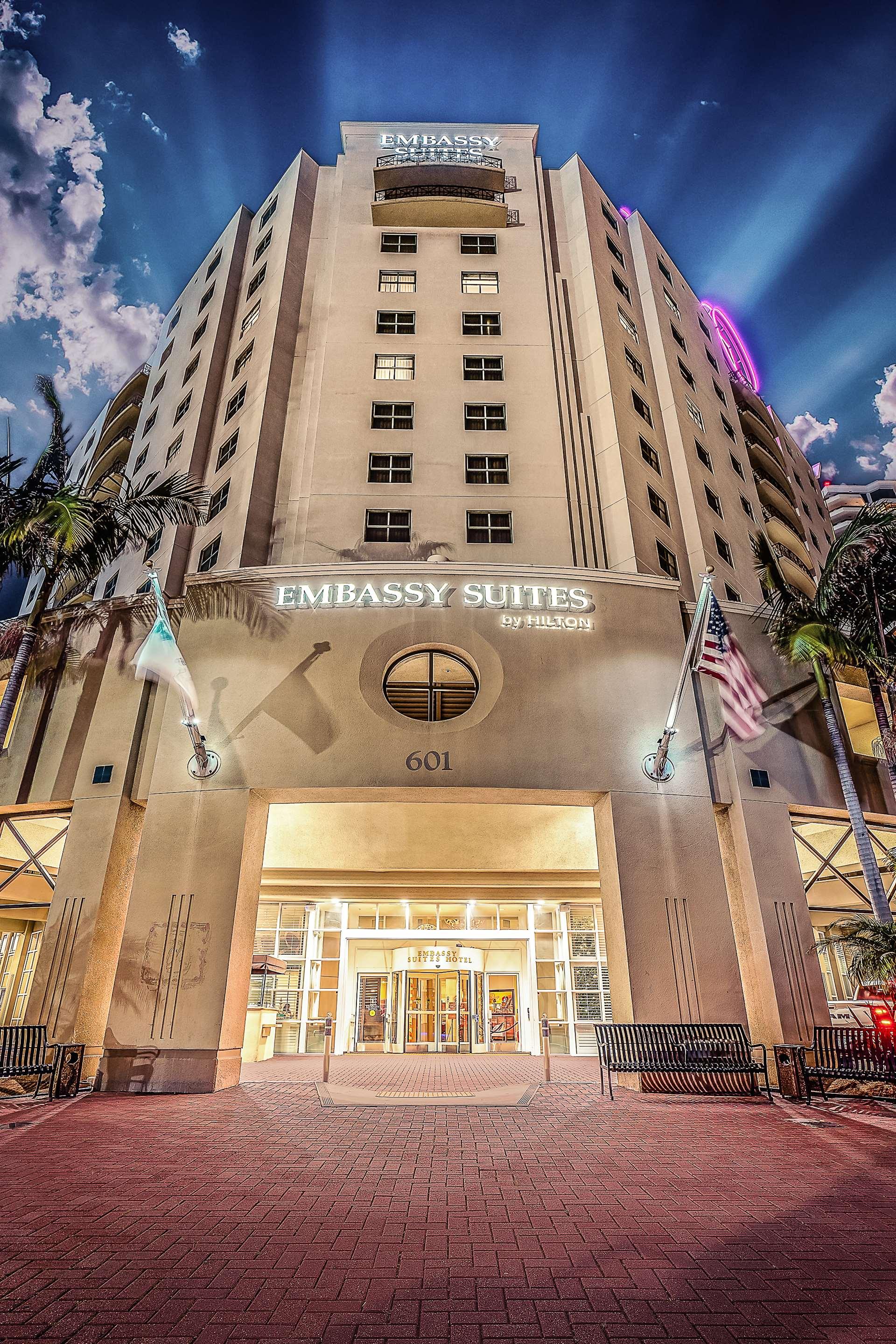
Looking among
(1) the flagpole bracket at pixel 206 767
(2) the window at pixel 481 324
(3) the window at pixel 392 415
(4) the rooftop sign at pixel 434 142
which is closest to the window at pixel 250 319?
(3) the window at pixel 392 415

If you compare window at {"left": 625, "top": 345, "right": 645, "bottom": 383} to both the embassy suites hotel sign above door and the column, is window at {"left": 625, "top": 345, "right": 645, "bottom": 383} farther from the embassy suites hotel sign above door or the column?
the column

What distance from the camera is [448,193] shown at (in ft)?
83.6

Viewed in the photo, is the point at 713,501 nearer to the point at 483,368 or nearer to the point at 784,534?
the point at 483,368

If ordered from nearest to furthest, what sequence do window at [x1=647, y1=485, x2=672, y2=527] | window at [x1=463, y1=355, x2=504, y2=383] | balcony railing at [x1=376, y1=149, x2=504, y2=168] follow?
window at [x1=647, y1=485, x2=672, y2=527] → window at [x1=463, y1=355, x2=504, y2=383] → balcony railing at [x1=376, y1=149, x2=504, y2=168]

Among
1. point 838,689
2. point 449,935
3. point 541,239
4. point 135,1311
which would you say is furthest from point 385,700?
point 541,239

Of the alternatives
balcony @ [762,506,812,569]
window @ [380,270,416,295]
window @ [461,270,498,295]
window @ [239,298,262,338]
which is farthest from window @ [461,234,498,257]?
balcony @ [762,506,812,569]

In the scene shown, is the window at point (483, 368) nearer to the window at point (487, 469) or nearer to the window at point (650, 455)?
the window at point (487, 469)

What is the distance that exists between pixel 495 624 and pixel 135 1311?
43.3 feet

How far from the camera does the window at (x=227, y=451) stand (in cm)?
2292

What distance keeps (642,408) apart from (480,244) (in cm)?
845

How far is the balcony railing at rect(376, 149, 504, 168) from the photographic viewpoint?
25906 mm

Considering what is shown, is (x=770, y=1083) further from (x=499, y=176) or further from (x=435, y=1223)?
(x=499, y=176)

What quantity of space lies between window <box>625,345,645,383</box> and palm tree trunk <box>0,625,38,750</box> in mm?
20372

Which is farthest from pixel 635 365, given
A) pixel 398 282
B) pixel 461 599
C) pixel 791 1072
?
pixel 791 1072
